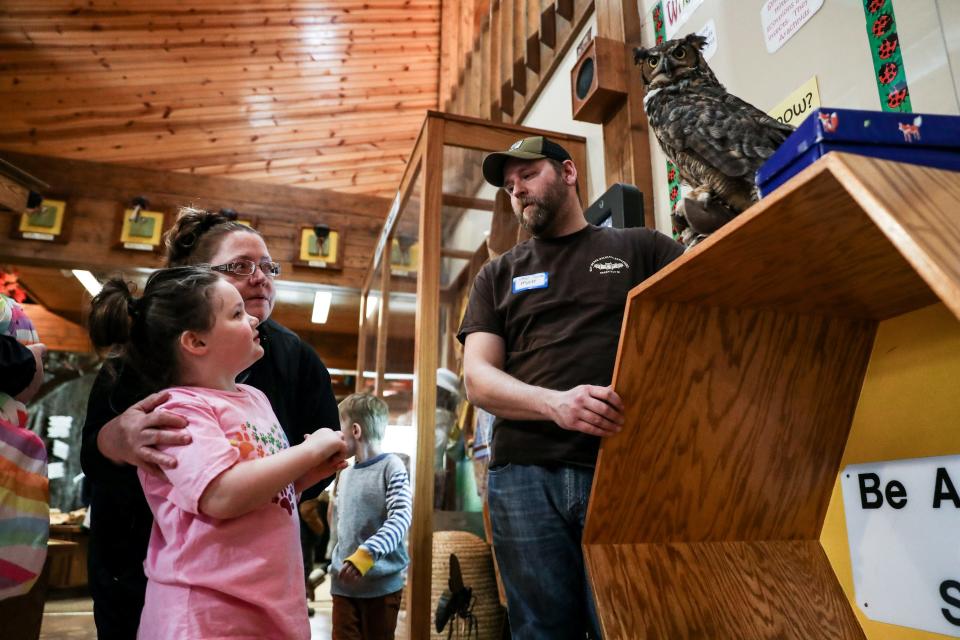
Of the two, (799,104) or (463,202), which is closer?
(799,104)

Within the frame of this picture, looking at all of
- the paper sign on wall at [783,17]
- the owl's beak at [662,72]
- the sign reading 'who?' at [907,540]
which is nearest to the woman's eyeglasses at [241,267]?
the owl's beak at [662,72]

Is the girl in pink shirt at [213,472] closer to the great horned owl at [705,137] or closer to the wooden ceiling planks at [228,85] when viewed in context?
the great horned owl at [705,137]

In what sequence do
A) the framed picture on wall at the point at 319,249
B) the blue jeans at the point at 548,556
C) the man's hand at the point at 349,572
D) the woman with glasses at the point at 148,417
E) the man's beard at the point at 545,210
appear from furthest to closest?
the framed picture on wall at the point at 319,249 → the man's hand at the point at 349,572 → the man's beard at the point at 545,210 → the blue jeans at the point at 548,556 → the woman with glasses at the point at 148,417

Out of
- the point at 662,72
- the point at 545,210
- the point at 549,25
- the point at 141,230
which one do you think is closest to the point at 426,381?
the point at 545,210

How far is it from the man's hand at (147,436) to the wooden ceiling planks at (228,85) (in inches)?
208

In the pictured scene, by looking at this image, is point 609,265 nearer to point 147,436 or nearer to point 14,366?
point 147,436

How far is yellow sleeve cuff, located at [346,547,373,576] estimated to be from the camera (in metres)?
2.06

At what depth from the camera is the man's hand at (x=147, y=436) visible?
0.89 meters

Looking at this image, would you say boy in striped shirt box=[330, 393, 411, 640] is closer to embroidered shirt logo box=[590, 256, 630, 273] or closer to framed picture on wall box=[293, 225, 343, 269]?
embroidered shirt logo box=[590, 256, 630, 273]

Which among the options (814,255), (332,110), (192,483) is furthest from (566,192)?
(332,110)

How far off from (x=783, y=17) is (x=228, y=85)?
4831 millimetres

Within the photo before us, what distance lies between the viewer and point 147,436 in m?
0.90

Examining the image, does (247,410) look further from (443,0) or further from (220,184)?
(443,0)

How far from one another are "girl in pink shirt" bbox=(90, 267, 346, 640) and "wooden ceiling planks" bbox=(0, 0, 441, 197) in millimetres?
5095
